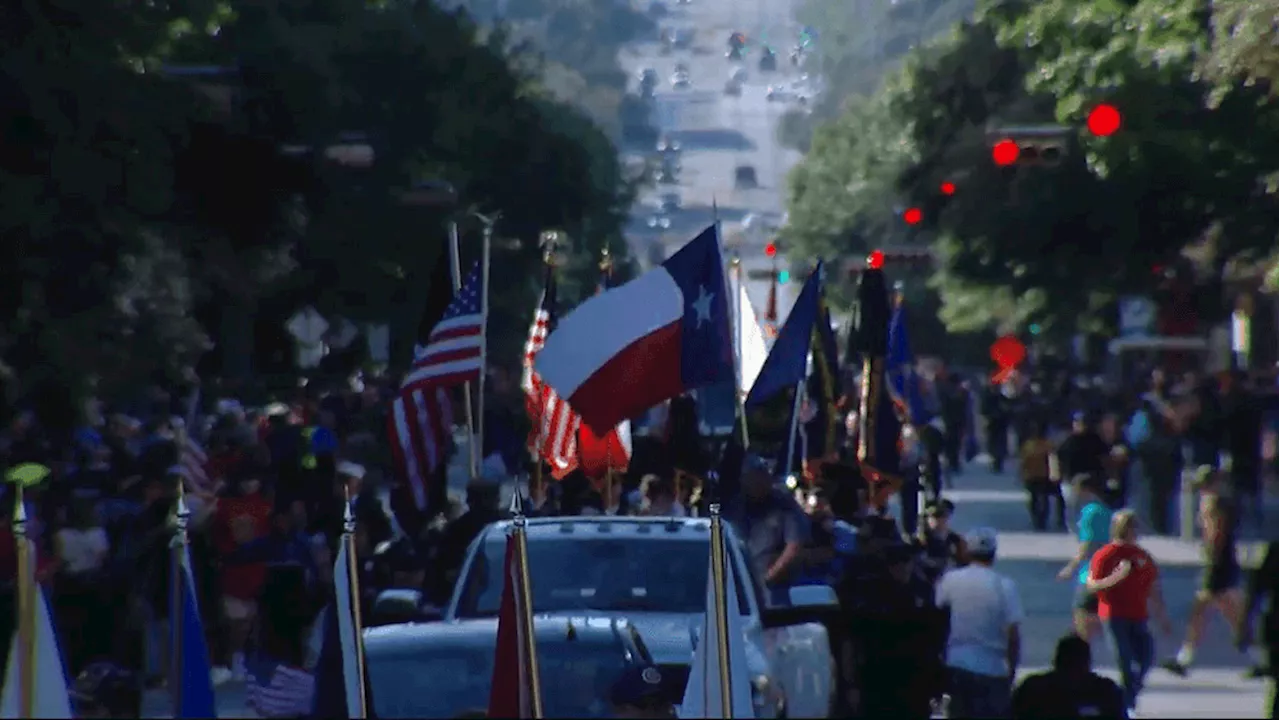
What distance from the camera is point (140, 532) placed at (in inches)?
767

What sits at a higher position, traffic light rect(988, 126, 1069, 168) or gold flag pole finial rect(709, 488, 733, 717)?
traffic light rect(988, 126, 1069, 168)

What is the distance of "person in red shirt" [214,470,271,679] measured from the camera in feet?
65.0

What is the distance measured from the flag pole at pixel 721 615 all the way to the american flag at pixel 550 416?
10.5 meters

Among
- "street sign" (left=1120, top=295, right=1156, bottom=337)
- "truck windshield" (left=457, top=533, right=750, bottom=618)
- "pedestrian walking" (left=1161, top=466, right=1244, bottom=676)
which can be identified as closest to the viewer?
"truck windshield" (left=457, top=533, right=750, bottom=618)

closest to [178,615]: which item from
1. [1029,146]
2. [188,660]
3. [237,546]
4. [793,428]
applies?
[188,660]

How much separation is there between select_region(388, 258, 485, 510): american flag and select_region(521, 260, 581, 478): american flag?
607mm

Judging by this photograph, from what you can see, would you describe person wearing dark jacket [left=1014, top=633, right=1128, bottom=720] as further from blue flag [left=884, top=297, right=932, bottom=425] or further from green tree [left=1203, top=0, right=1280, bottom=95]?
blue flag [left=884, top=297, right=932, bottom=425]

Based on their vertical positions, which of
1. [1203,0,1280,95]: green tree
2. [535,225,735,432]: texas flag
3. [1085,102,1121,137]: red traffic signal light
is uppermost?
[1203,0,1280,95]: green tree

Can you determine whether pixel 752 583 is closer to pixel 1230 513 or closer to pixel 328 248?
pixel 1230 513

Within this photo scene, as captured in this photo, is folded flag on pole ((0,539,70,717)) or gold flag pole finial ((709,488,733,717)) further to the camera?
gold flag pole finial ((709,488,733,717))

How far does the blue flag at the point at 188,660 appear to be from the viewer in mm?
8906

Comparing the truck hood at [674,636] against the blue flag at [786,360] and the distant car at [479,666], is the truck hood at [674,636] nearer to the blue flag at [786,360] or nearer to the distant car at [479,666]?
the distant car at [479,666]

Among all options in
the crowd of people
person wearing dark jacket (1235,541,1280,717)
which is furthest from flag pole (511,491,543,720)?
person wearing dark jacket (1235,541,1280,717)

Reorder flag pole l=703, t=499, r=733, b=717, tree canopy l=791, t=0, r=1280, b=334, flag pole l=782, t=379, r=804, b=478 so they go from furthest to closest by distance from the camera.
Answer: tree canopy l=791, t=0, r=1280, b=334
flag pole l=782, t=379, r=804, b=478
flag pole l=703, t=499, r=733, b=717
